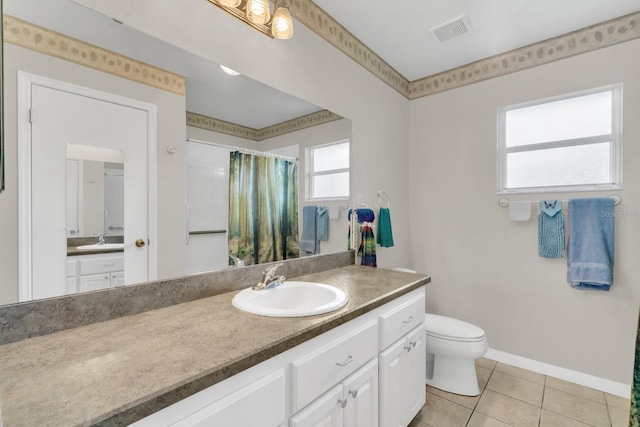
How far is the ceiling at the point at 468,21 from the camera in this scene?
184 cm

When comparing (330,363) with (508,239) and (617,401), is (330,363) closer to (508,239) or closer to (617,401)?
(508,239)

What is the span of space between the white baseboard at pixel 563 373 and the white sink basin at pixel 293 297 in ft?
6.27

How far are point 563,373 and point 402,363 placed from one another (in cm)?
158

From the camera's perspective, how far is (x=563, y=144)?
2207 millimetres

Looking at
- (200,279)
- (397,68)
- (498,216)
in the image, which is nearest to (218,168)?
(200,279)

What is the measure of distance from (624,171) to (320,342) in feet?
7.69

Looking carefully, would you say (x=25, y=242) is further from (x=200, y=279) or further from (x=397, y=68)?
(x=397, y=68)

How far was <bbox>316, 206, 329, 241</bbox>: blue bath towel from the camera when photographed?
198cm

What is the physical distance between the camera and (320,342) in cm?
104

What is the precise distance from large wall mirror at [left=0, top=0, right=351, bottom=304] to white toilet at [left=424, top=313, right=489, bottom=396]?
1519 millimetres

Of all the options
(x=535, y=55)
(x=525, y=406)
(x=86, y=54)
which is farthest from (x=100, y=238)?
(x=535, y=55)

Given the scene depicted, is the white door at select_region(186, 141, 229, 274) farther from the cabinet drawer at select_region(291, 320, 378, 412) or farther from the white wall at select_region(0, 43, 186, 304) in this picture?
the cabinet drawer at select_region(291, 320, 378, 412)

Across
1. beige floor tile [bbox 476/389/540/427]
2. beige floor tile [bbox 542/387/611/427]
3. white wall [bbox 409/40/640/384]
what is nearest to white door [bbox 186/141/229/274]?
beige floor tile [bbox 476/389/540/427]

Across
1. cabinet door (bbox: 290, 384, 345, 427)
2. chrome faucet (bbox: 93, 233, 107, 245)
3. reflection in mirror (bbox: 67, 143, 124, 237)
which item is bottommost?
Result: cabinet door (bbox: 290, 384, 345, 427)
